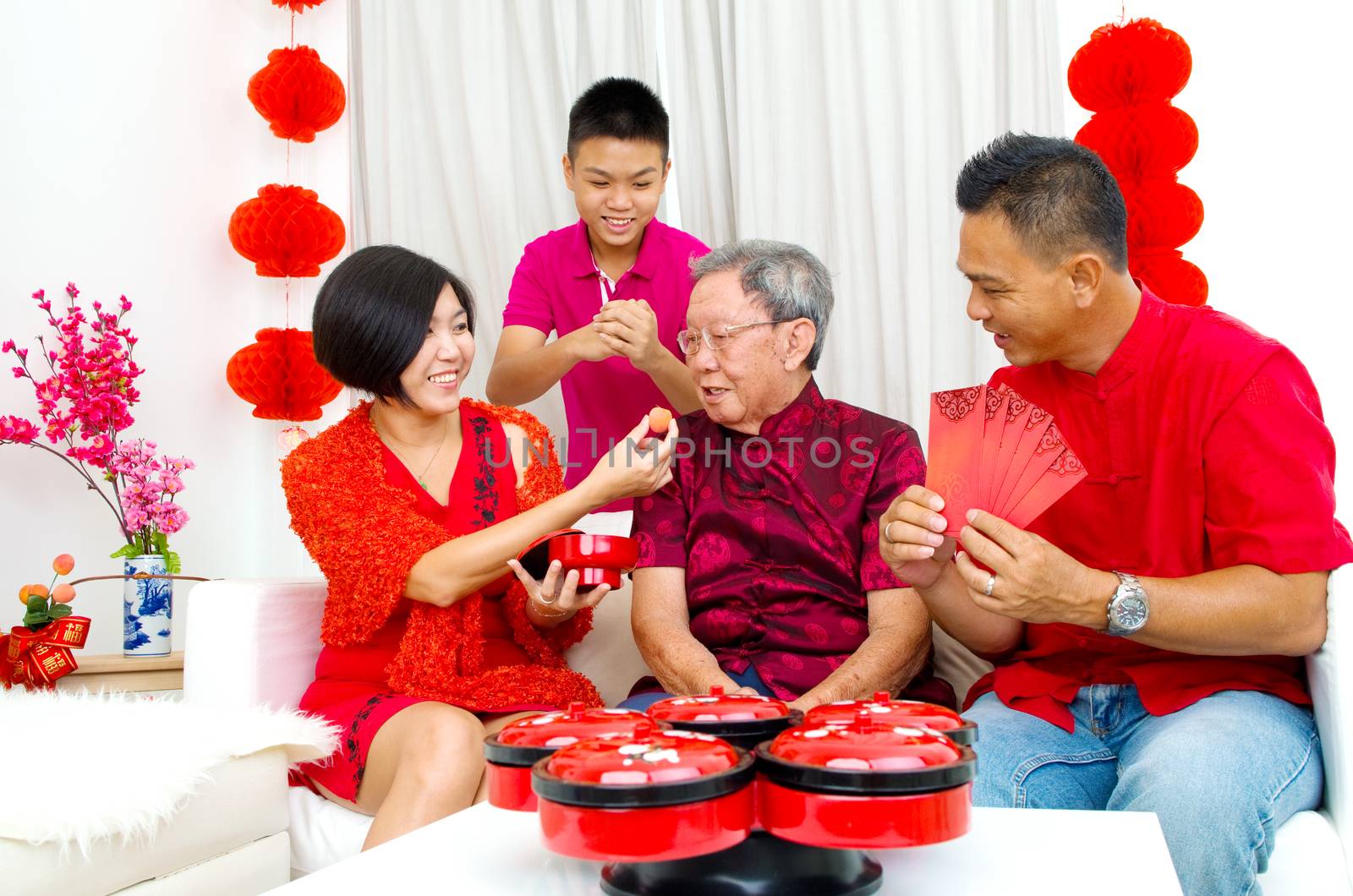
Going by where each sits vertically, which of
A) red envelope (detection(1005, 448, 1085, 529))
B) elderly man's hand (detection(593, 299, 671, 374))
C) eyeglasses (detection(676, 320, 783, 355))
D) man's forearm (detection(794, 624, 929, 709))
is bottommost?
man's forearm (detection(794, 624, 929, 709))

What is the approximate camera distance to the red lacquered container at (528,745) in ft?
3.03

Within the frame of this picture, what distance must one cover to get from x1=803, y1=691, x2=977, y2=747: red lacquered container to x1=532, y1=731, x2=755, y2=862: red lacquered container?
15 centimetres

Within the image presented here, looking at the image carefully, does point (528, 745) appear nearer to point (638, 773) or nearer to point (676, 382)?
point (638, 773)

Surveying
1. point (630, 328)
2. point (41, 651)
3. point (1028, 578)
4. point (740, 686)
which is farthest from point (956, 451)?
point (41, 651)

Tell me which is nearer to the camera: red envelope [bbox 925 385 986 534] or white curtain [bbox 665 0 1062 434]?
red envelope [bbox 925 385 986 534]

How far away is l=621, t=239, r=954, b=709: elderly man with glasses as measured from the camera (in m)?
1.91

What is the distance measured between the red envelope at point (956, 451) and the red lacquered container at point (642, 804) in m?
0.71

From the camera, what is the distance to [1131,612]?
1411 mm

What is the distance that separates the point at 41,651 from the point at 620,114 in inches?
70.1

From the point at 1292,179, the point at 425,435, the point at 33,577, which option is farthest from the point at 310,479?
the point at 1292,179

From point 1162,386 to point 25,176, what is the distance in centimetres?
309

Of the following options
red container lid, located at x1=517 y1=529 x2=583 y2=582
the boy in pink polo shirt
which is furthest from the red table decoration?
red container lid, located at x1=517 y1=529 x2=583 y2=582

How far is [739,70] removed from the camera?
3.07m

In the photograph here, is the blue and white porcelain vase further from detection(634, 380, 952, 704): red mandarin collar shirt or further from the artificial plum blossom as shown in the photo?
Result: detection(634, 380, 952, 704): red mandarin collar shirt
